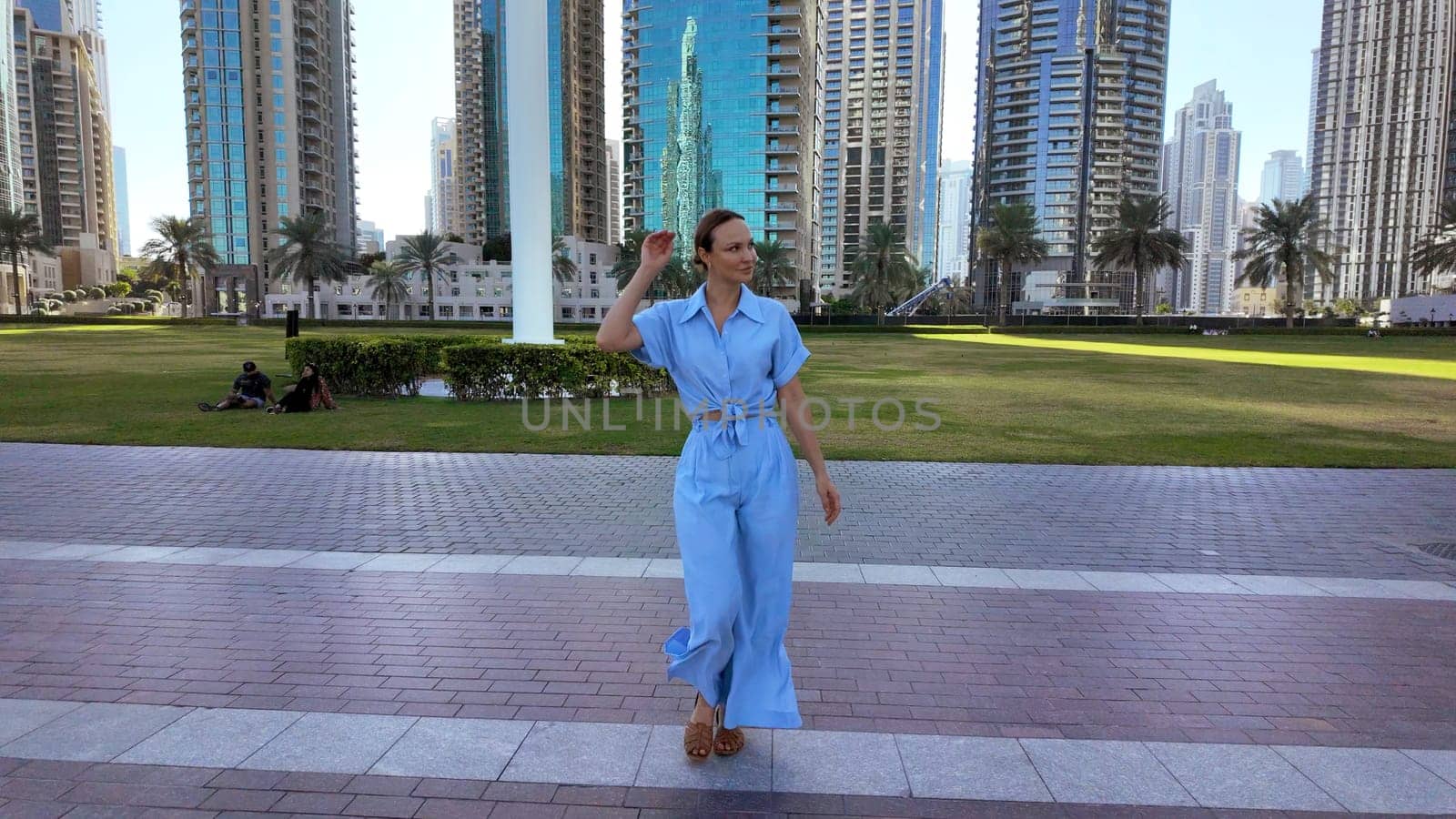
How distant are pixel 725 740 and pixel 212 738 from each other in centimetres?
202

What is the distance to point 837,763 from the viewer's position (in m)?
3.14

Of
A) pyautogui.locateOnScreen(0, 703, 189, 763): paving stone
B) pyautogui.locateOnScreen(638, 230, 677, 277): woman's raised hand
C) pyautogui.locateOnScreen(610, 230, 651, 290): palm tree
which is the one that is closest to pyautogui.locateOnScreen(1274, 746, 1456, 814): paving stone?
pyautogui.locateOnScreen(638, 230, 677, 277): woman's raised hand

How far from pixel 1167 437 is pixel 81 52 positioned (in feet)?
635

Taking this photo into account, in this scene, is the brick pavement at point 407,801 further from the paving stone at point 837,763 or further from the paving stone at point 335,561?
the paving stone at point 335,561

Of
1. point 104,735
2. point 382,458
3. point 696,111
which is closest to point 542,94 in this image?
point 382,458

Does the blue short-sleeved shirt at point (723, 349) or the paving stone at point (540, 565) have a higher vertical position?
the blue short-sleeved shirt at point (723, 349)

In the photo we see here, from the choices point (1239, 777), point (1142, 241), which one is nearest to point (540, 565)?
point (1239, 777)

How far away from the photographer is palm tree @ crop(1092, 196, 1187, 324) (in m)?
64.2

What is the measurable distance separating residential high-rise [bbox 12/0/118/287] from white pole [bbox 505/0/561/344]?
148381 mm

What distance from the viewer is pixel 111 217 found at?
534 ft

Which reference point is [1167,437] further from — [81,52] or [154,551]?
[81,52]

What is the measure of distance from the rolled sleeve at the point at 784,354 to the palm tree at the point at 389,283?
282 ft

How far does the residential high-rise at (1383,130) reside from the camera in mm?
104875

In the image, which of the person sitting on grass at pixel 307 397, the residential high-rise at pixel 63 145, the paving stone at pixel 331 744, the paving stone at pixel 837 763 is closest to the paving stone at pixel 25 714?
the paving stone at pixel 331 744
